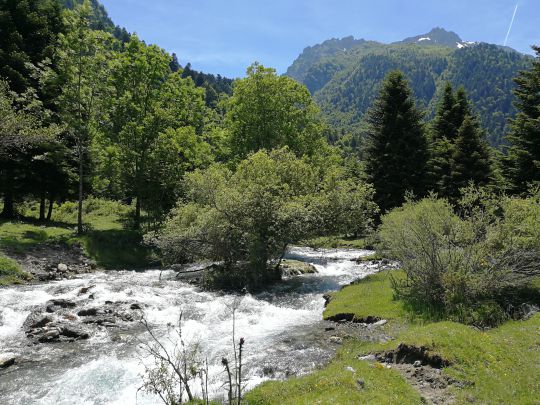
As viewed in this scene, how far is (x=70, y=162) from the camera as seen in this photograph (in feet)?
127

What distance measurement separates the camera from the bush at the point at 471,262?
16.8m

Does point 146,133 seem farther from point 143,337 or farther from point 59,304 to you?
point 143,337

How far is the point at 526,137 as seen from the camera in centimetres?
3484

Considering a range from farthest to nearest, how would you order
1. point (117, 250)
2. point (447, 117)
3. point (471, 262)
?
point (447, 117)
point (117, 250)
point (471, 262)

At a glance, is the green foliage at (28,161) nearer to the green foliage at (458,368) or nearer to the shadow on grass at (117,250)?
the shadow on grass at (117,250)

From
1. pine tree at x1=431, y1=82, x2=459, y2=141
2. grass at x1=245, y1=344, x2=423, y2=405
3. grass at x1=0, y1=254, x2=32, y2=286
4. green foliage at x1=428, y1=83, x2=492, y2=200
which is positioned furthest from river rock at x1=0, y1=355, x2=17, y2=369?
pine tree at x1=431, y1=82, x2=459, y2=141

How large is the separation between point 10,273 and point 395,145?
41618mm

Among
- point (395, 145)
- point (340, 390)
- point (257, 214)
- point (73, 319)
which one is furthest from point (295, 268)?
point (395, 145)

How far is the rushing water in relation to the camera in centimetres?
1205

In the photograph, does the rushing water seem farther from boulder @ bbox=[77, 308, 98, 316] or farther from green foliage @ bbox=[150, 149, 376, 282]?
green foliage @ bbox=[150, 149, 376, 282]

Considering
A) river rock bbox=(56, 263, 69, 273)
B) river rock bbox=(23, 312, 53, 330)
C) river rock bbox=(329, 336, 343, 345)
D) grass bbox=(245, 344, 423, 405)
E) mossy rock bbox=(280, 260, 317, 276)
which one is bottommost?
river rock bbox=(56, 263, 69, 273)

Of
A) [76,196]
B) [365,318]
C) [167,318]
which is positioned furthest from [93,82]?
[365,318]

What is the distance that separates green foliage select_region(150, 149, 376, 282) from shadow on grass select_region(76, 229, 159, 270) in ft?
21.4

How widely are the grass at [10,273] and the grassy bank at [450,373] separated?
18616 millimetres
